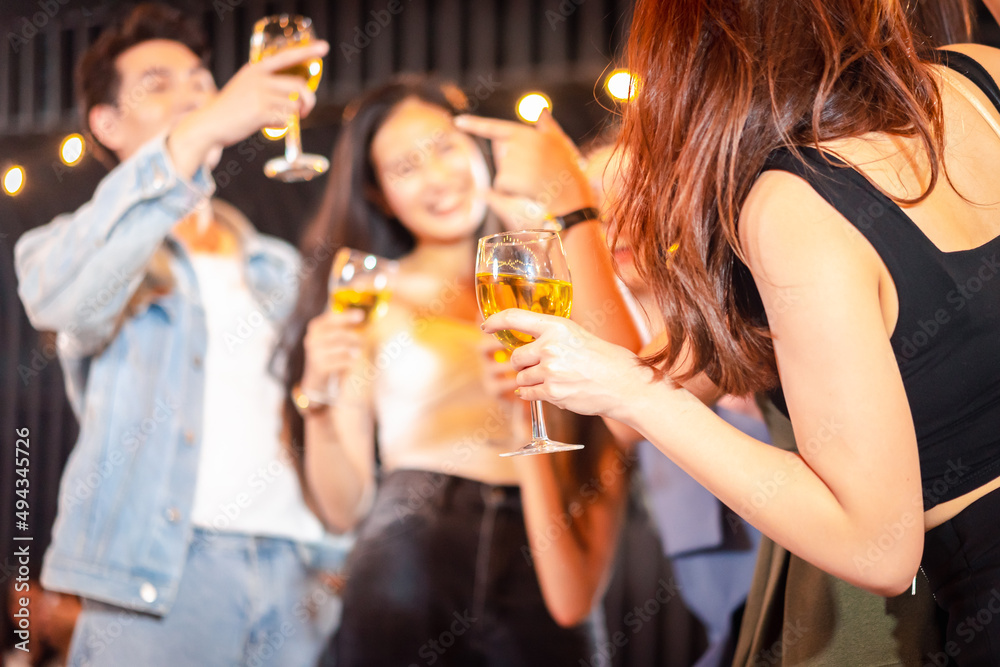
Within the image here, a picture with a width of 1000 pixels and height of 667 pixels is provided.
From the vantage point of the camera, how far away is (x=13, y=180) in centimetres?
214

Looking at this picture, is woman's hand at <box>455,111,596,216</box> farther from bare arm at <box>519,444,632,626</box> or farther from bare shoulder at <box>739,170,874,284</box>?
bare shoulder at <box>739,170,874,284</box>

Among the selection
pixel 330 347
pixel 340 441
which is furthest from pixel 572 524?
pixel 330 347

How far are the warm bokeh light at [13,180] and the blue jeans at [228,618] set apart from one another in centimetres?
106

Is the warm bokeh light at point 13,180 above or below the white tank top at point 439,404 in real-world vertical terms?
above

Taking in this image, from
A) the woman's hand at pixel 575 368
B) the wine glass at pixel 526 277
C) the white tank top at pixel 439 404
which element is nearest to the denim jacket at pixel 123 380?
the white tank top at pixel 439 404

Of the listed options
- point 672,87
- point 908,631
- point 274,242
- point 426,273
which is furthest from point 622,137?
point 274,242

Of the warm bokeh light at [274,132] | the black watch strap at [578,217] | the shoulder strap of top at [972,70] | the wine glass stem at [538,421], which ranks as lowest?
the wine glass stem at [538,421]

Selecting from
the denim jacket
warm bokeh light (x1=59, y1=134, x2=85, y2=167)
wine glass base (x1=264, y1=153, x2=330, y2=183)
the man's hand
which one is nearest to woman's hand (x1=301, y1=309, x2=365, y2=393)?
the denim jacket

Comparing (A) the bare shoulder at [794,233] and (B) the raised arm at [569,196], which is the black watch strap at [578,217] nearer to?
(B) the raised arm at [569,196]

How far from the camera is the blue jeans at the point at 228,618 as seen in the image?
202cm

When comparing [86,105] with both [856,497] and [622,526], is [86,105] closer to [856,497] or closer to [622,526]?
[622,526]

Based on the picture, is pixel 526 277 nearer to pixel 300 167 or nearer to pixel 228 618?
pixel 300 167

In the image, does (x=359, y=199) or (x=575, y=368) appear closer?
(x=575, y=368)

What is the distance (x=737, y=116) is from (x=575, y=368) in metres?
0.38
